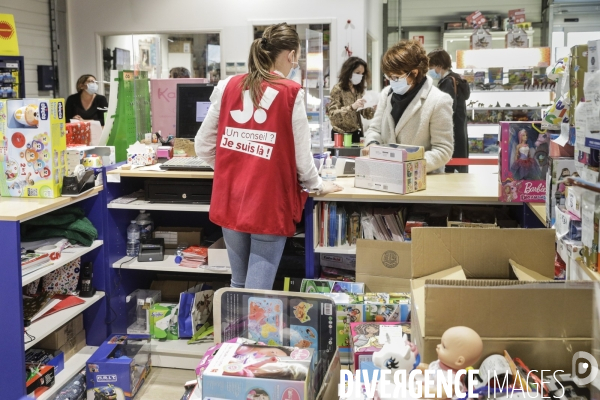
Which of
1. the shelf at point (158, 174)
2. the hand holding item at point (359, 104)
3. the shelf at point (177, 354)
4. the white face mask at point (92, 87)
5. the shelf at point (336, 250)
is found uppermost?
the white face mask at point (92, 87)

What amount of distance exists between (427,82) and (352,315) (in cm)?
141

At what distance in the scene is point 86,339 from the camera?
3.63 metres

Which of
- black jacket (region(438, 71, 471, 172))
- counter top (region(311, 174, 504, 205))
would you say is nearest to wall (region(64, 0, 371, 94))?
black jacket (region(438, 71, 471, 172))

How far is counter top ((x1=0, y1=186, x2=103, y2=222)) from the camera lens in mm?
2668

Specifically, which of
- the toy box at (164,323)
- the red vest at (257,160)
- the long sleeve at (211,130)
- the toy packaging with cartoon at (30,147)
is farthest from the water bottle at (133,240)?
the red vest at (257,160)

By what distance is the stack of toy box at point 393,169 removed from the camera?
297 centimetres

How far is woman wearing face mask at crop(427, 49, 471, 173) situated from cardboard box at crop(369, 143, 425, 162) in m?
1.64

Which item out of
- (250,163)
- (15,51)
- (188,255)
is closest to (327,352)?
(250,163)

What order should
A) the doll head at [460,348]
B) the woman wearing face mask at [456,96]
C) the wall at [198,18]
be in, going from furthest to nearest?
the wall at [198,18]
the woman wearing face mask at [456,96]
the doll head at [460,348]

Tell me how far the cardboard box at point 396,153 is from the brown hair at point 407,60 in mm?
459

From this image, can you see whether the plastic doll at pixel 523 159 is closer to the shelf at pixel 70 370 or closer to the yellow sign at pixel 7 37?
the shelf at pixel 70 370

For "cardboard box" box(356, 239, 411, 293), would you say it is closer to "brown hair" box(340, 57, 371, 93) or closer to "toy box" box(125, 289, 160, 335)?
"toy box" box(125, 289, 160, 335)

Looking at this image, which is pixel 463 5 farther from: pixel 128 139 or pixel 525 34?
pixel 128 139

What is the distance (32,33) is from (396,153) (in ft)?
19.5
